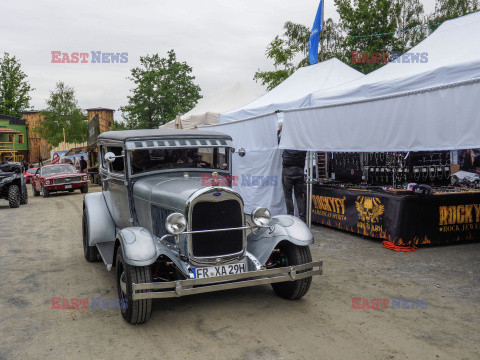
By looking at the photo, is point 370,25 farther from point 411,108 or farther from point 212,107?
point 411,108

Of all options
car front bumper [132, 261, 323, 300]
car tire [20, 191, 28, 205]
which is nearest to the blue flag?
car tire [20, 191, 28, 205]

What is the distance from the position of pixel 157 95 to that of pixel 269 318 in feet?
121

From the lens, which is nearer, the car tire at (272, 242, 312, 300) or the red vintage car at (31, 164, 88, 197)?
the car tire at (272, 242, 312, 300)

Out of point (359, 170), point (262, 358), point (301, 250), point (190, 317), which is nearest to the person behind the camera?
point (262, 358)

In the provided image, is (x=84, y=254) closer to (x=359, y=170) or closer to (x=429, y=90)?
(x=429, y=90)

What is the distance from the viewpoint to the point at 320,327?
3.64 metres

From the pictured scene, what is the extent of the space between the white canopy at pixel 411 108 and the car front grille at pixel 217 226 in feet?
9.09

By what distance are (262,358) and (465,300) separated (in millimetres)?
2576

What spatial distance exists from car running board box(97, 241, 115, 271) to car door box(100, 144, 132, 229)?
12.2 inches

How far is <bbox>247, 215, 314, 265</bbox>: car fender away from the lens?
414 centimetres

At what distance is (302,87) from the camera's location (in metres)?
10.7

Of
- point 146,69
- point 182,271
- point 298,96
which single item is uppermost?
point 146,69

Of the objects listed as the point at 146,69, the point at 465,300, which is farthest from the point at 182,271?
the point at 146,69

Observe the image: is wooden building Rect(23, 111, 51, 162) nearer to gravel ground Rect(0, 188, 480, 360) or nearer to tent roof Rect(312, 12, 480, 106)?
tent roof Rect(312, 12, 480, 106)
